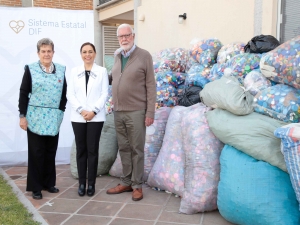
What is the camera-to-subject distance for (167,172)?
352cm

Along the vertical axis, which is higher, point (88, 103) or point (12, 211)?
point (88, 103)

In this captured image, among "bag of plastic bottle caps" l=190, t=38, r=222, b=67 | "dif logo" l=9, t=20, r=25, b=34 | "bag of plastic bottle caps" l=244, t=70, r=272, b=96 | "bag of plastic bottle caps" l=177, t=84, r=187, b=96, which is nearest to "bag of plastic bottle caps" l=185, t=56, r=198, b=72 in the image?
"bag of plastic bottle caps" l=190, t=38, r=222, b=67

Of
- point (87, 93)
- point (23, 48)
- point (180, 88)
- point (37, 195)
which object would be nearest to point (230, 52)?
point (180, 88)

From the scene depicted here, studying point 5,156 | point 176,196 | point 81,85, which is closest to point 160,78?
point 81,85

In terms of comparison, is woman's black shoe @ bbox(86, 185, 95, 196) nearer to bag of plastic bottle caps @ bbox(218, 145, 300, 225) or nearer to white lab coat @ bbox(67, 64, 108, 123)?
white lab coat @ bbox(67, 64, 108, 123)

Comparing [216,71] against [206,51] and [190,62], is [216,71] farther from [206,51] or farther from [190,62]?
[190,62]

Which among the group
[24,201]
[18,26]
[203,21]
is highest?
[203,21]

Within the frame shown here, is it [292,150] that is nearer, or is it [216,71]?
[292,150]

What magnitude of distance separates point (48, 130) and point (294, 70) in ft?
7.81

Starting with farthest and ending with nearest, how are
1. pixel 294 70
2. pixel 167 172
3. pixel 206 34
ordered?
pixel 206 34 < pixel 167 172 < pixel 294 70

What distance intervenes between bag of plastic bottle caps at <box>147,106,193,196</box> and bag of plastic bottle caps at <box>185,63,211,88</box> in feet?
1.43

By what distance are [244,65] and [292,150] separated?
1.21 meters

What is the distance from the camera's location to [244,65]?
341 cm

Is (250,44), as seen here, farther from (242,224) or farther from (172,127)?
(242,224)
